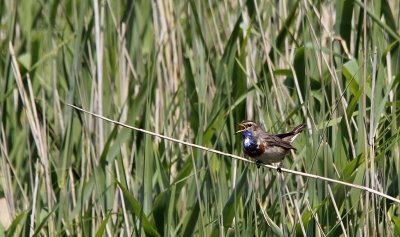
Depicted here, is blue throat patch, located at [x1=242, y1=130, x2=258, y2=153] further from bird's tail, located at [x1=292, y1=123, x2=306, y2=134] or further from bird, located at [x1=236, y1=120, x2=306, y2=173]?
bird's tail, located at [x1=292, y1=123, x2=306, y2=134]

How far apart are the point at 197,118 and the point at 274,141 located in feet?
1.79

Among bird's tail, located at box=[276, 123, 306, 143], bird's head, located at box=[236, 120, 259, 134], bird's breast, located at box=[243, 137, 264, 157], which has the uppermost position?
bird's head, located at box=[236, 120, 259, 134]

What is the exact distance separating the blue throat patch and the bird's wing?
73 mm

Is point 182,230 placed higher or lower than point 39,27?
lower

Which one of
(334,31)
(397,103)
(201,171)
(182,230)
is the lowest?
(182,230)

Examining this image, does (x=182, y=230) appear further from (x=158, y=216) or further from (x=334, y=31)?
(x=334, y=31)

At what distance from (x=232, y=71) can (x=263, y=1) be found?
432 mm

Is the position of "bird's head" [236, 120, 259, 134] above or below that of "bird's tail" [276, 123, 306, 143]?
above

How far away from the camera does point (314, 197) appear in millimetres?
3129

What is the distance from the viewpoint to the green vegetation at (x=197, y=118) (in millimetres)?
3188

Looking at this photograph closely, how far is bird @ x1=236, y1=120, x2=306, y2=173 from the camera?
3.45 meters

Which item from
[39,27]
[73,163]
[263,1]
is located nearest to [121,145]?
[73,163]

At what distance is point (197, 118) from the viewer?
3.94m

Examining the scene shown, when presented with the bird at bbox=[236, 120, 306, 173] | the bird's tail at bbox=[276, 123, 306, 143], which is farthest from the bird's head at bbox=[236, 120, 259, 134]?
the bird's tail at bbox=[276, 123, 306, 143]
